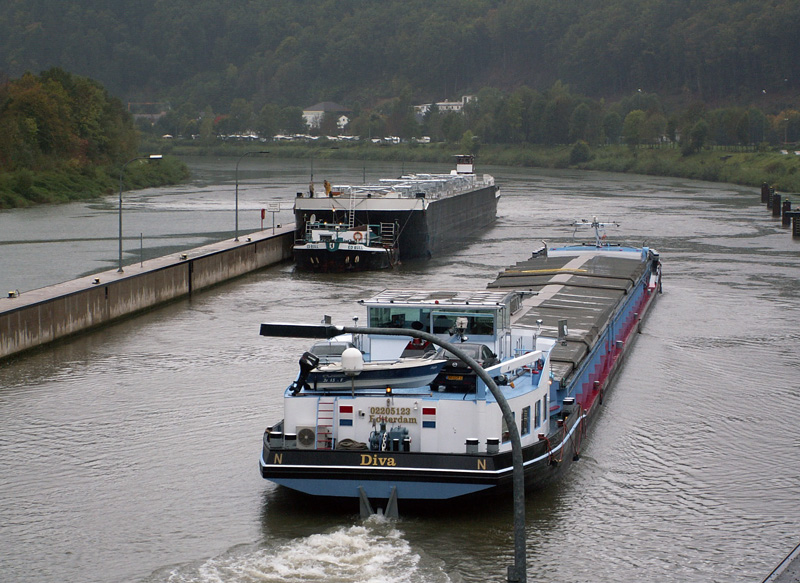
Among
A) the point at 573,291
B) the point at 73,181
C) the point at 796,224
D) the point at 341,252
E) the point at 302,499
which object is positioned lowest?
the point at 302,499

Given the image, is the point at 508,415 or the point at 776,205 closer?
the point at 508,415

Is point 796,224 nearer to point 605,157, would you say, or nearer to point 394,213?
point 394,213

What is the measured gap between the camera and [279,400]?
24.1 m

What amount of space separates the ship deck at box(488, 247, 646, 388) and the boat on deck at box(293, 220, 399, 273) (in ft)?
24.7

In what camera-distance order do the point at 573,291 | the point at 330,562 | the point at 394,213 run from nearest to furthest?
the point at 330,562, the point at 573,291, the point at 394,213

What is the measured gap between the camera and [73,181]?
86625mm

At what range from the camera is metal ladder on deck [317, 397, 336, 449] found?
16.4 meters

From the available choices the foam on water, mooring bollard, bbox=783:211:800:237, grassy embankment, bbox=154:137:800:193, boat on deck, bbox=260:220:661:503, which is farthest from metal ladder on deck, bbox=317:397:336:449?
grassy embankment, bbox=154:137:800:193

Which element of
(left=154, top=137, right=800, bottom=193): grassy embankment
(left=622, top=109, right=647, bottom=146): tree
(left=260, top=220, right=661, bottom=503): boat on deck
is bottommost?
(left=260, top=220, right=661, bottom=503): boat on deck

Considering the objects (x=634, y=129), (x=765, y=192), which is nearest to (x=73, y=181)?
(x=765, y=192)

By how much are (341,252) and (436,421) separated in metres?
30.2

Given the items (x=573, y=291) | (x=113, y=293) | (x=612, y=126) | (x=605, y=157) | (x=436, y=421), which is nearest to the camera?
(x=436, y=421)

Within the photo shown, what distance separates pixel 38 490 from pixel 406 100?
17356cm

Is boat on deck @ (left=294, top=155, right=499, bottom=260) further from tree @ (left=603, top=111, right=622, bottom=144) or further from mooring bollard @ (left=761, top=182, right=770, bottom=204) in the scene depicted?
tree @ (left=603, top=111, right=622, bottom=144)
